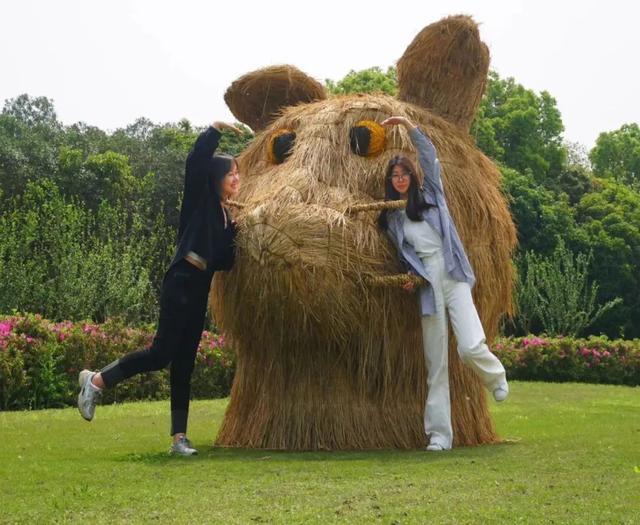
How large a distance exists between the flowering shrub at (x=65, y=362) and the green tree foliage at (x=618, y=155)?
4030 centimetres

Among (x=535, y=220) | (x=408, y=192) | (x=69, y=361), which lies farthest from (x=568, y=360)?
(x=408, y=192)

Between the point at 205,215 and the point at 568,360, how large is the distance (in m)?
14.8

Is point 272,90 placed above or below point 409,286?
above

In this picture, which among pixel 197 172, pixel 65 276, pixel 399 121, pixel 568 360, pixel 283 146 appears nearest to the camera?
pixel 197 172

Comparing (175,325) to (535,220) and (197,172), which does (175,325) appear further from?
(535,220)

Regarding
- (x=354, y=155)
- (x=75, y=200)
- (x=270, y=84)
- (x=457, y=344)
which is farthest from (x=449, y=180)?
(x=75, y=200)

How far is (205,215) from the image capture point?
7.10 metres

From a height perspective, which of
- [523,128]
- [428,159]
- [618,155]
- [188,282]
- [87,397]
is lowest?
[87,397]

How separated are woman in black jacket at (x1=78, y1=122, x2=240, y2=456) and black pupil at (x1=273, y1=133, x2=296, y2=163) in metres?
0.87

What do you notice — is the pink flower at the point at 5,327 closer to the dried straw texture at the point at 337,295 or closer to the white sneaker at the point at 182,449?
the dried straw texture at the point at 337,295

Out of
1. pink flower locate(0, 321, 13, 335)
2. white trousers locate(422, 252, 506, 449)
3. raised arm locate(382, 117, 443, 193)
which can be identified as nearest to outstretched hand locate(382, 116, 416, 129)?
raised arm locate(382, 117, 443, 193)

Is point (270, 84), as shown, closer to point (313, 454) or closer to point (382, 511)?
point (313, 454)

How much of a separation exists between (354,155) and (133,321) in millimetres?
14610

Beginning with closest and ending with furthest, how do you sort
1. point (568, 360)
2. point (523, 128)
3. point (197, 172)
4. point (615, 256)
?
point (197, 172) → point (568, 360) → point (615, 256) → point (523, 128)
